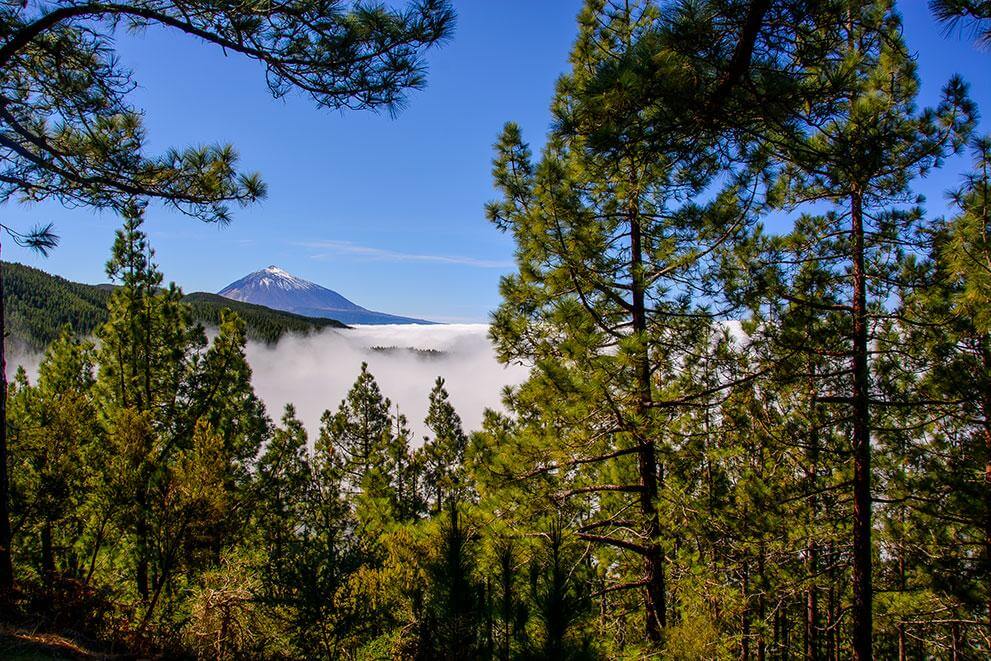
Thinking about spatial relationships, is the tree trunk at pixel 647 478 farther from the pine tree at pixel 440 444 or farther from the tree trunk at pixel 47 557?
the pine tree at pixel 440 444

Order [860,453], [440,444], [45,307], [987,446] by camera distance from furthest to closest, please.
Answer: [45,307] → [440,444] → [987,446] → [860,453]

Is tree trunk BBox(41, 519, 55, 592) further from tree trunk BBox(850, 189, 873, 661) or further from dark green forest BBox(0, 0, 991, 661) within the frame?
tree trunk BBox(850, 189, 873, 661)

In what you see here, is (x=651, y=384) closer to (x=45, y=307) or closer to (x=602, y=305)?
(x=602, y=305)

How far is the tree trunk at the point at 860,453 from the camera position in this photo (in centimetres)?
606

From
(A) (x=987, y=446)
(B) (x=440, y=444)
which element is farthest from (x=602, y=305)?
(B) (x=440, y=444)

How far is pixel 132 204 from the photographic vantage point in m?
7.38

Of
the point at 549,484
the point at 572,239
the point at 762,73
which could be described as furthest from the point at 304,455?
the point at 762,73

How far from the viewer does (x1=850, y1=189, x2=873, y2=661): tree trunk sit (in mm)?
6062

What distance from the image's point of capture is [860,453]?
20.0 ft

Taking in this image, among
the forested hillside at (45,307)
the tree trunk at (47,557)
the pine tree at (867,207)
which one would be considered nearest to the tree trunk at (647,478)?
the pine tree at (867,207)

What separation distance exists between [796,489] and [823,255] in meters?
3.28

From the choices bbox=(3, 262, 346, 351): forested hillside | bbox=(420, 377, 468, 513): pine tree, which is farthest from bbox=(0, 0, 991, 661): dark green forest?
bbox=(3, 262, 346, 351): forested hillside

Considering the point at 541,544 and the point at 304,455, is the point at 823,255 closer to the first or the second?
the point at 541,544

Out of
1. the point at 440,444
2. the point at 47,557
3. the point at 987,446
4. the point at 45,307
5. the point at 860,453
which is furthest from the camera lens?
the point at 45,307
